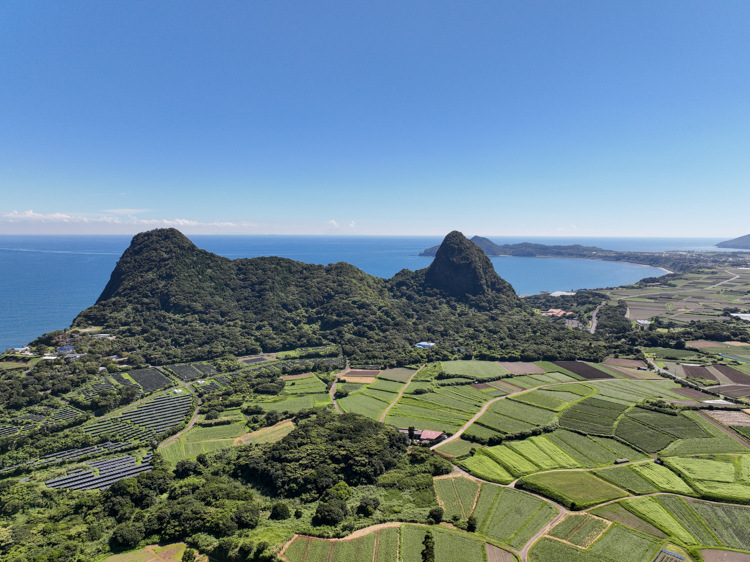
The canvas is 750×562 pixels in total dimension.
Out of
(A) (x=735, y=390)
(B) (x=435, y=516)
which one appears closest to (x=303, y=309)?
(B) (x=435, y=516)

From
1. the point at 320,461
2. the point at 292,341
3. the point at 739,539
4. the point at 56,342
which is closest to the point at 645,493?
the point at 739,539

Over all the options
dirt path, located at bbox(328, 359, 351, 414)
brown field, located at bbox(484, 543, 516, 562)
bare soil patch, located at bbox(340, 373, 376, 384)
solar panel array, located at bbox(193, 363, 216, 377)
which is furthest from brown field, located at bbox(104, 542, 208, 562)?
solar panel array, located at bbox(193, 363, 216, 377)

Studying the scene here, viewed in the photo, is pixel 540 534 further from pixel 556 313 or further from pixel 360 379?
pixel 556 313

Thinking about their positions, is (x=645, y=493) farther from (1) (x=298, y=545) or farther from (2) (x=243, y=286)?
(2) (x=243, y=286)

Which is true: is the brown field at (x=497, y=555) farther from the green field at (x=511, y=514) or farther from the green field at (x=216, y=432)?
the green field at (x=216, y=432)

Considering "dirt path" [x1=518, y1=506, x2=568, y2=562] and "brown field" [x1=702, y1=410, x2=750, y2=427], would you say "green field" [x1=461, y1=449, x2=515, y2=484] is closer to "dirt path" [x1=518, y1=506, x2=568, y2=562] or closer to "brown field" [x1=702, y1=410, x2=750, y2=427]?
"dirt path" [x1=518, y1=506, x2=568, y2=562]

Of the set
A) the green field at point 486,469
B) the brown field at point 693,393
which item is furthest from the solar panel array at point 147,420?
the brown field at point 693,393
